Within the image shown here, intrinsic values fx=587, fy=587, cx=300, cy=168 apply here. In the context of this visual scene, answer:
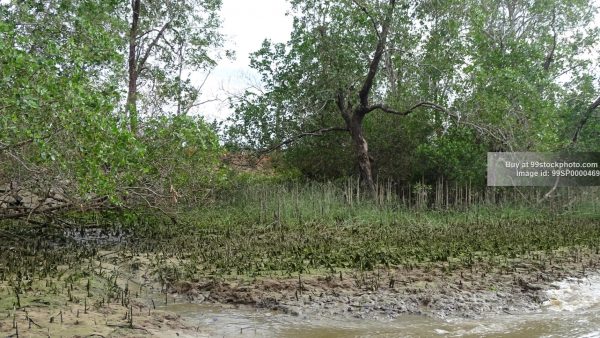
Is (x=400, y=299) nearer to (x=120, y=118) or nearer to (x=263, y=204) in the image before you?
(x=120, y=118)

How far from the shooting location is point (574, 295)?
690 centimetres

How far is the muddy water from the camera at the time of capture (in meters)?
5.48

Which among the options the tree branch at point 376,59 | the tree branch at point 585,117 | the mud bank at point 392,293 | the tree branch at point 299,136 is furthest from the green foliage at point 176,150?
the tree branch at point 585,117

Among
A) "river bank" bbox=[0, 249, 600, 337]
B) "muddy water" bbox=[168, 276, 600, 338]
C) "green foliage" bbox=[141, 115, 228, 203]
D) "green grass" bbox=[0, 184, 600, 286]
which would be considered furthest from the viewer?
"green foliage" bbox=[141, 115, 228, 203]

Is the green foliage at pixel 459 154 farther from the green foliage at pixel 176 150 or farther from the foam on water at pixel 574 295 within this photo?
the foam on water at pixel 574 295

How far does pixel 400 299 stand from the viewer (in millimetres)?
6379

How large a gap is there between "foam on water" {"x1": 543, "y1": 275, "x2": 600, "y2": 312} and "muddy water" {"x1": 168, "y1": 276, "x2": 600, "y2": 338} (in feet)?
0.31

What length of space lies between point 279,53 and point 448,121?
A: 16.9 ft

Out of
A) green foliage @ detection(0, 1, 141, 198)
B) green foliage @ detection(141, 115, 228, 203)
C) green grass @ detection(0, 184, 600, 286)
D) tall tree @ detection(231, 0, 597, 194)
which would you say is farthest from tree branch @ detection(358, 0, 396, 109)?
green foliage @ detection(0, 1, 141, 198)

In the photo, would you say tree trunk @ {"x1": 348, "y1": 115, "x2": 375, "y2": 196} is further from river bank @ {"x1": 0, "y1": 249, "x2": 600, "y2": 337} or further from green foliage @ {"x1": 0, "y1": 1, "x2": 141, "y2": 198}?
river bank @ {"x1": 0, "y1": 249, "x2": 600, "y2": 337}

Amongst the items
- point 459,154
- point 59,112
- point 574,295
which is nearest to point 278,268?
point 59,112

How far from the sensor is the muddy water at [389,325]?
18.0 ft

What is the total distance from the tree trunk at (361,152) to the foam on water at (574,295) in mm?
9023

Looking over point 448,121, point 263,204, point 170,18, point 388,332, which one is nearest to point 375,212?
point 263,204
